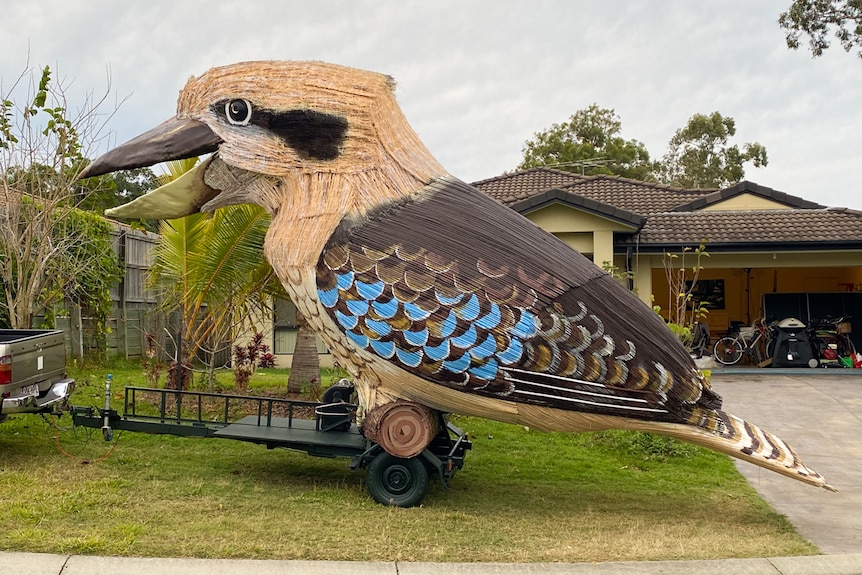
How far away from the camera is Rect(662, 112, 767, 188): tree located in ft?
116

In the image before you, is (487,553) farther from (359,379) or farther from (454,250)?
(454,250)

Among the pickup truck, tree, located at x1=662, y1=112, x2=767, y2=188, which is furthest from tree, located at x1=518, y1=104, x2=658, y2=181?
the pickup truck

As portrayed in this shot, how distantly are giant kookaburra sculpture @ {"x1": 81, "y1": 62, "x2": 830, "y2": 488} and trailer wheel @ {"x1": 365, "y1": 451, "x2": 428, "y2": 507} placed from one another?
0.23 meters

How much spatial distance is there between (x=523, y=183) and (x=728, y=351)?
662 centimetres

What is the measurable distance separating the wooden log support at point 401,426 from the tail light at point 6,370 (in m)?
2.78

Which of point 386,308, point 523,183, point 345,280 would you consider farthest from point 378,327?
point 523,183

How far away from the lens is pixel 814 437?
7.51m

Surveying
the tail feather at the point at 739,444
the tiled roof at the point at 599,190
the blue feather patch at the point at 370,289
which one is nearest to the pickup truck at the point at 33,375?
the blue feather patch at the point at 370,289

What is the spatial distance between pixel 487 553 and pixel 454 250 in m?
1.66

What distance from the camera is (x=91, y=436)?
259 inches

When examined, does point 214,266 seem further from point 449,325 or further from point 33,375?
point 449,325

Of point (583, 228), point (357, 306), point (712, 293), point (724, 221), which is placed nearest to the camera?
point (357, 306)

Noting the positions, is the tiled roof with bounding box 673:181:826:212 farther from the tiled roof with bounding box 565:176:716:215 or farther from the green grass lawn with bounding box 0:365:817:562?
the green grass lawn with bounding box 0:365:817:562

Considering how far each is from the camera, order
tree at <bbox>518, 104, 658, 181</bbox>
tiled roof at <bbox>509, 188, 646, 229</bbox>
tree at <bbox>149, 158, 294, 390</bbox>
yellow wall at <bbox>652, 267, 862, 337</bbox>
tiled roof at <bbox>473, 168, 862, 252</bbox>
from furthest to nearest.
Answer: tree at <bbox>518, 104, 658, 181</bbox> → yellow wall at <bbox>652, 267, 862, 337</bbox> → tiled roof at <bbox>473, 168, 862, 252</bbox> → tiled roof at <bbox>509, 188, 646, 229</bbox> → tree at <bbox>149, 158, 294, 390</bbox>
